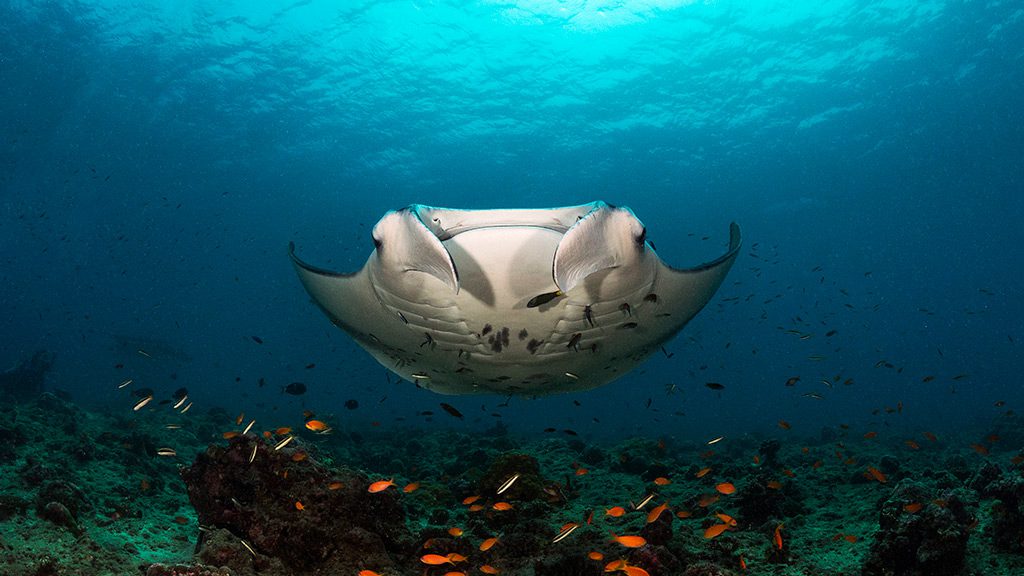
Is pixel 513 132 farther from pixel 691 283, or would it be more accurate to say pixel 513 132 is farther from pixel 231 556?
pixel 231 556

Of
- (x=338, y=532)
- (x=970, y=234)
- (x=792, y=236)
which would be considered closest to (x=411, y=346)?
(x=338, y=532)

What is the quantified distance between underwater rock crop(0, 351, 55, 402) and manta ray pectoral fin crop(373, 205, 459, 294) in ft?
61.7

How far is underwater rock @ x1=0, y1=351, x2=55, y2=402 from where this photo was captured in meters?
15.1

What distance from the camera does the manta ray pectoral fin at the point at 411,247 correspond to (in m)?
2.24

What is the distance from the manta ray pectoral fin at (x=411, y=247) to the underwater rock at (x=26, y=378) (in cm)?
1880

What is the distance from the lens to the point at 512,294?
311cm

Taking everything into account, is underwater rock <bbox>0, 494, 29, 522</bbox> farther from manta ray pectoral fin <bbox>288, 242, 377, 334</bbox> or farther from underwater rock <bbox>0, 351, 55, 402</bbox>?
underwater rock <bbox>0, 351, 55, 402</bbox>

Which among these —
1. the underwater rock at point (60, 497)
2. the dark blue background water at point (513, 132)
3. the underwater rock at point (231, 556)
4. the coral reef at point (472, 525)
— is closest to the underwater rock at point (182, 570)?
the coral reef at point (472, 525)

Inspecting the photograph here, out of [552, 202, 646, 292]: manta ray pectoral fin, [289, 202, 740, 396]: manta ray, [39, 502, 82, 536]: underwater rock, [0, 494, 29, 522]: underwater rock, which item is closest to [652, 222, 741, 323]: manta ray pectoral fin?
[289, 202, 740, 396]: manta ray

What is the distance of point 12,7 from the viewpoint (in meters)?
19.1

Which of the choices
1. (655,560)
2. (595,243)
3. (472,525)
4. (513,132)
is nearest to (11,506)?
(472,525)

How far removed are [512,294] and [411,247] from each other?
2.93 ft

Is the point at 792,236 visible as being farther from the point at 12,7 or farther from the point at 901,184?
the point at 12,7

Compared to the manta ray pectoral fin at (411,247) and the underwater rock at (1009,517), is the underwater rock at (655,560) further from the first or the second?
the underwater rock at (1009,517)
